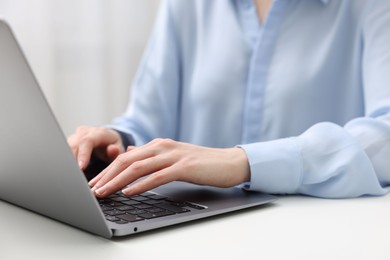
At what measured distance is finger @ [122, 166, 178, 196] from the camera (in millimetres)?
662

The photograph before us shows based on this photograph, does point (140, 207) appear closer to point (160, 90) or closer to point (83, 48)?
point (160, 90)

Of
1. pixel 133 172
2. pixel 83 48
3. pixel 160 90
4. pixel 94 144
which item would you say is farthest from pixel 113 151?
pixel 83 48

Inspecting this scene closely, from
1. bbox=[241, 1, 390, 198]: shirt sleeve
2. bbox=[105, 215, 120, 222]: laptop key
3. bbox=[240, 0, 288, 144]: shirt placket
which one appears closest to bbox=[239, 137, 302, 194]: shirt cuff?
bbox=[241, 1, 390, 198]: shirt sleeve

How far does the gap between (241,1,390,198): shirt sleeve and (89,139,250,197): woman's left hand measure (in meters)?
0.03

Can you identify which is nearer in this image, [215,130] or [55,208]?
[55,208]

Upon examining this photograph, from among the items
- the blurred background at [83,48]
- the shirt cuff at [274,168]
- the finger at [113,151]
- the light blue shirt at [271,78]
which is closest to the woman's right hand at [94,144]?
the finger at [113,151]

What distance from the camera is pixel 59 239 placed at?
0.57 metres

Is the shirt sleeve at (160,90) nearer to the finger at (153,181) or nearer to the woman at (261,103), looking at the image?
the woman at (261,103)

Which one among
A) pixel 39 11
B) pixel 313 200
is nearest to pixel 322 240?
pixel 313 200

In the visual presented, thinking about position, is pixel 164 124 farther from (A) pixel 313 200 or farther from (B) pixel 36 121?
(B) pixel 36 121

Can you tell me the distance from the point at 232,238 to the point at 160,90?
0.71 metres

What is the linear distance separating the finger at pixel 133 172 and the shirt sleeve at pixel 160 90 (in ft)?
1.69

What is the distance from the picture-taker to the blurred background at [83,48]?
1.73m

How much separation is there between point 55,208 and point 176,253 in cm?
16
